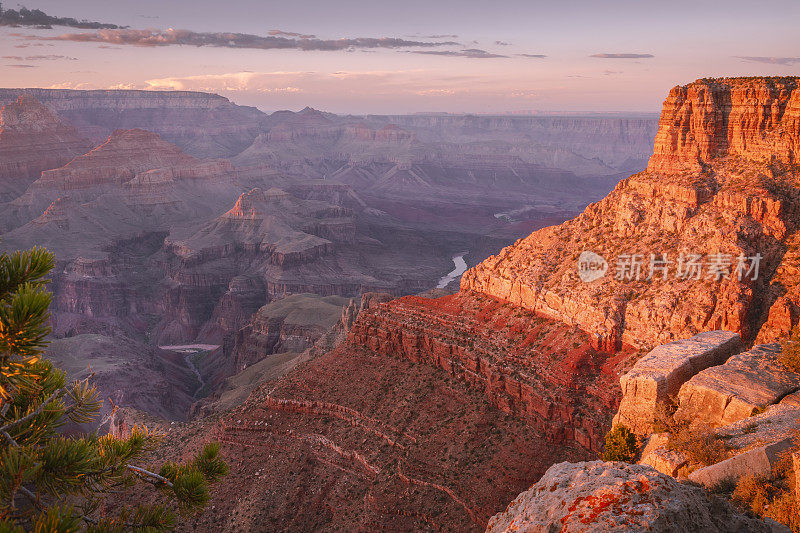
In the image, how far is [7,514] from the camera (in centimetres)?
1161

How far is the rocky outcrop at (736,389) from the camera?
2517 cm

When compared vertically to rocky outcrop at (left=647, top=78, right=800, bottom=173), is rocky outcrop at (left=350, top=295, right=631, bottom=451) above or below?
below

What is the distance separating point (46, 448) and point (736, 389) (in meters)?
27.5

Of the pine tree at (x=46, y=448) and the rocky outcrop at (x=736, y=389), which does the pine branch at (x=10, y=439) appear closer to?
the pine tree at (x=46, y=448)

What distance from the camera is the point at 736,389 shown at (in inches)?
1030

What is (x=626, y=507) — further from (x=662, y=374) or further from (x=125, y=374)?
(x=125, y=374)

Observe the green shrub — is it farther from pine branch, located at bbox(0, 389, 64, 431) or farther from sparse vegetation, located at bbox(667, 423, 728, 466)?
pine branch, located at bbox(0, 389, 64, 431)

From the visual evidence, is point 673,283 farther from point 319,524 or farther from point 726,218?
point 319,524

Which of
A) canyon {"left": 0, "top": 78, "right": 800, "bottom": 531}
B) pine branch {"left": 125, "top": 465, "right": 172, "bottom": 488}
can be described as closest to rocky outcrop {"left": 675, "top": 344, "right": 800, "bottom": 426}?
canyon {"left": 0, "top": 78, "right": 800, "bottom": 531}

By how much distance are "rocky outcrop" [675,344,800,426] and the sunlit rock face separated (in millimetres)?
7986

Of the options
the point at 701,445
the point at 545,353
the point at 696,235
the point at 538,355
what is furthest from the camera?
the point at 538,355

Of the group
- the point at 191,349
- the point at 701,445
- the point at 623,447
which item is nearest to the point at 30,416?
the point at 701,445

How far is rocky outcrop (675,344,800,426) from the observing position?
25172 millimetres

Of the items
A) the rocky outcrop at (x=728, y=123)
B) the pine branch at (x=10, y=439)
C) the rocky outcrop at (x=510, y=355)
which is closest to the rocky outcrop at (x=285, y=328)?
the rocky outcrop at (x=510, y=355)
